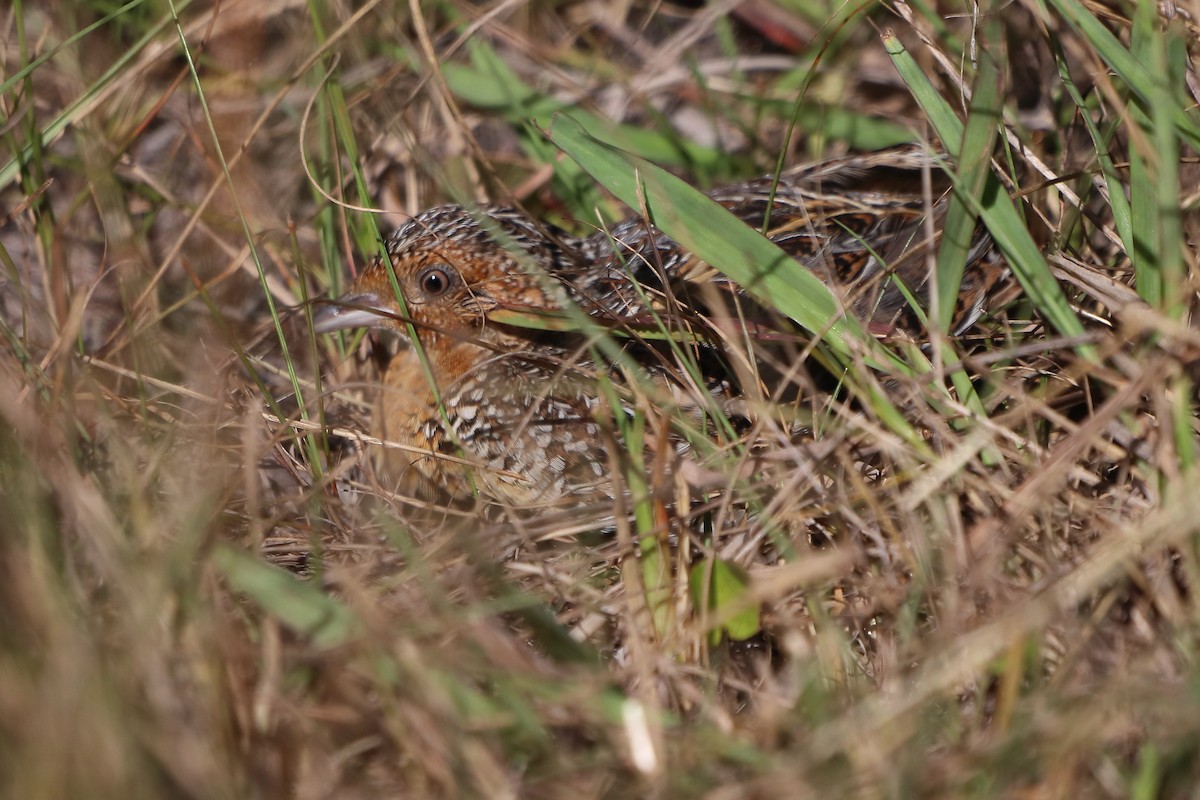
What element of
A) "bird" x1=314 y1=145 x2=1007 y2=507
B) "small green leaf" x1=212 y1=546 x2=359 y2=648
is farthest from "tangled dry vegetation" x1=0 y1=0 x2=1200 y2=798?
"bird" x1=314 y1=145 x2=1007 y2=507

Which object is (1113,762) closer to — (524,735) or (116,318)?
(524,735)

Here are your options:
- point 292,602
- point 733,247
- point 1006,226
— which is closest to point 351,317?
point 733,247

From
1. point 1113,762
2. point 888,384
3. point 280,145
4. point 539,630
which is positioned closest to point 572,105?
point 280,145

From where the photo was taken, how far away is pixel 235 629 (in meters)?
2.12

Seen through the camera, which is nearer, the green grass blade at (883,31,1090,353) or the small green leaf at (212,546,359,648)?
the small green leaf at (212,546,359,648)

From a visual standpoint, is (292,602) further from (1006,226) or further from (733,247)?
(1006,226)

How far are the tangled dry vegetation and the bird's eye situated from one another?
0.32 m

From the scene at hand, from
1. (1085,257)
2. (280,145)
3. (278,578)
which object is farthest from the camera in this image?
(280,145)

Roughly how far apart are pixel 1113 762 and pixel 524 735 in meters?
0.93

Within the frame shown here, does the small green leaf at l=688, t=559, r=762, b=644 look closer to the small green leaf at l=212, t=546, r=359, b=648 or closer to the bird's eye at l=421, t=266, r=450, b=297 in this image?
the small green leaf at l=212, t=546, r=359, b=648

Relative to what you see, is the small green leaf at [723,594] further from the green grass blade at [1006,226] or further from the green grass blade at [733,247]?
the green grass blade at [1006,226]

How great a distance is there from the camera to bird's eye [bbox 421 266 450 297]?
3.17 meters

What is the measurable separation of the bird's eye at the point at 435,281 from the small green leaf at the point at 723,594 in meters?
1.26

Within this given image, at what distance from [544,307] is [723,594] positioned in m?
1.16
